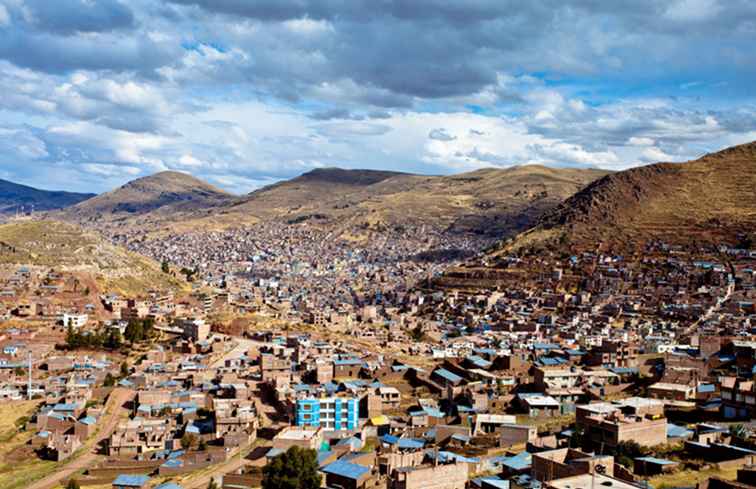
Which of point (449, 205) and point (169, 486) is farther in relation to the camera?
point (449, 205)

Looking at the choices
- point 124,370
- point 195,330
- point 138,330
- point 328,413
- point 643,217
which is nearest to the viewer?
point 328,413

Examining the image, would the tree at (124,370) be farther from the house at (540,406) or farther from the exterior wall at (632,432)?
the exterior wall at (632,432)

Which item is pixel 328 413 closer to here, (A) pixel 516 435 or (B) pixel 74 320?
(A) pixel 516 435

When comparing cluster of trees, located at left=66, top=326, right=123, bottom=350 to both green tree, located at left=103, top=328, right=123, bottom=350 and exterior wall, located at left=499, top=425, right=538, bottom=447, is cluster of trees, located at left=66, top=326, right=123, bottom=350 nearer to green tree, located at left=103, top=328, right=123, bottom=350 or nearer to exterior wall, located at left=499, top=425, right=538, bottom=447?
green tree, located at left=103, top=328, right=123, bottom=350

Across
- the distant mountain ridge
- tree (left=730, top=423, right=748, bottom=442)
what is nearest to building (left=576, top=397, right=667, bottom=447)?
tree (left=730, top=423, right=748, bottom=442)

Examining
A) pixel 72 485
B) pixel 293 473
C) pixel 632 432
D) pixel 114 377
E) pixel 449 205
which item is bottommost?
pixel 72 485

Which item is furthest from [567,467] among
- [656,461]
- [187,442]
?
[187,442]
